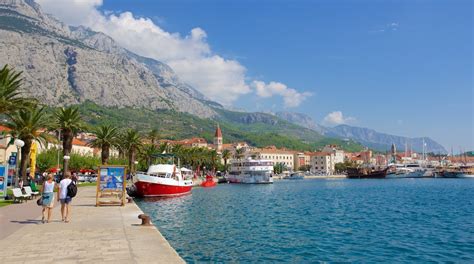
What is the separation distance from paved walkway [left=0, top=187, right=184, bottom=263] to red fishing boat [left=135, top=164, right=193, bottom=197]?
103 feet

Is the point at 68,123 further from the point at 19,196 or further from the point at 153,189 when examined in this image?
the point at 19,196

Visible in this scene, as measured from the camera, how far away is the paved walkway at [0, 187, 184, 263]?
11.4 m

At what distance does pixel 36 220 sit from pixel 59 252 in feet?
28.1

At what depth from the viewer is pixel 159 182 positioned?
5203 cm

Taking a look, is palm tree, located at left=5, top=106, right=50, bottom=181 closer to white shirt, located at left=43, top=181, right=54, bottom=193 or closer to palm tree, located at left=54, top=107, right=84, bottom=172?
palm tree, located at left=54, top=107, right=84, bottom=172

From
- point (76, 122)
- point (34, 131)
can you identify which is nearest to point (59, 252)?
point (34, 131)

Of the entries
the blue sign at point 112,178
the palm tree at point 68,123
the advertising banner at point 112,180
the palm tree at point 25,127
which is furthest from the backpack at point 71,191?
the palm tree at point 68,123

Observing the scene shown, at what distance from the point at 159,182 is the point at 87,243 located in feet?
128

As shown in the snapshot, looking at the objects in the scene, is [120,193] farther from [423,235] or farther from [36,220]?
[423,235]

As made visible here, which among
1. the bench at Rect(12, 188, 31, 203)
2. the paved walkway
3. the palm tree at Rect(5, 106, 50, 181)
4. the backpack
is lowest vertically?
the paved walkway

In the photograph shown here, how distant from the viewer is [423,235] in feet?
77.4

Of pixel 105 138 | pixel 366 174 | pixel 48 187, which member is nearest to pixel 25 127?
pixel 105 138

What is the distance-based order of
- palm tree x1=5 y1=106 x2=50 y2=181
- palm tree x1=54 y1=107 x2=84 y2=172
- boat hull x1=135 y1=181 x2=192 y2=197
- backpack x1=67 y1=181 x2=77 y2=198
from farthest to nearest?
palm tree x1=54 y1=107 x2=84 y2=172
boat hull x1=135 y1=181 x2=192 y2=197
palm tree x1=5 y1=106 x2=50 y2=181
backpack x1=67 y1=181 x2=77 y2=198

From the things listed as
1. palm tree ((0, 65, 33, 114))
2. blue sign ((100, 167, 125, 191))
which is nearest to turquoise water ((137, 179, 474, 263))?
blue sign ((100, 167, 125, 191))
